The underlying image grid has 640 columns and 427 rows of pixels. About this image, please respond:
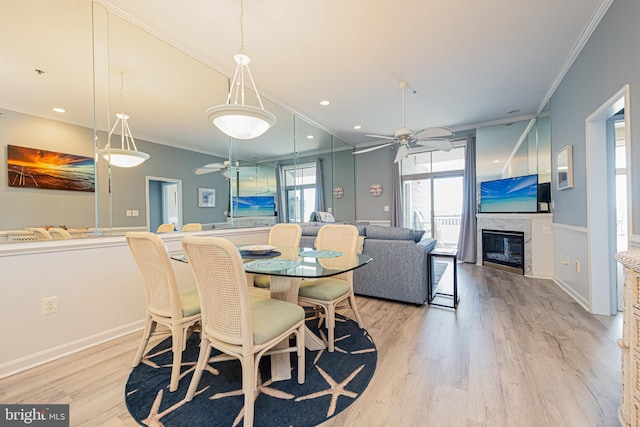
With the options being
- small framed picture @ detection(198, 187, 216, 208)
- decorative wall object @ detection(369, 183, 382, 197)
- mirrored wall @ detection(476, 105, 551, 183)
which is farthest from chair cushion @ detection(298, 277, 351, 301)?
decorative wall object @ detection(369, 183, 382, 197)

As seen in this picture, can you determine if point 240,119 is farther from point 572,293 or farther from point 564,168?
point 572,293

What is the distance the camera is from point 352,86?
366 cm

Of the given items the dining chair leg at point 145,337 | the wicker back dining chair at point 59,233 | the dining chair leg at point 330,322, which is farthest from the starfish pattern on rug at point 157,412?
the wicker back dining chair at point 59,233

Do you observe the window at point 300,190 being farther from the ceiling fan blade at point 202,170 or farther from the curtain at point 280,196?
the ceiling fan blade at point 202,170

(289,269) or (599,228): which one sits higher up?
(599,228)

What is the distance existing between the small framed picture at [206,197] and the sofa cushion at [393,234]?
197 centimetres

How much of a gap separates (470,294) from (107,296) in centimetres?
390

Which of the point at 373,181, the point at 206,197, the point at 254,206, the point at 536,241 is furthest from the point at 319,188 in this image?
the point at 536,241

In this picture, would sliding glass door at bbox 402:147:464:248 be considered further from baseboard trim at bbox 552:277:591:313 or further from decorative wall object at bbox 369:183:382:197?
baseboard trim at bbox 552:277:591:313

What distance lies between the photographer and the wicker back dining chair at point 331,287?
6.45 ft

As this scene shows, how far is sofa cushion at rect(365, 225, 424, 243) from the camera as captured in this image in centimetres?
292

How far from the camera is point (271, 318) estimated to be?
1.44 meters

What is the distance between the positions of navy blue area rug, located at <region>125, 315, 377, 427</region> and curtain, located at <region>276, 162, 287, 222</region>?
3.03 m

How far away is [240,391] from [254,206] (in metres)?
2.80
